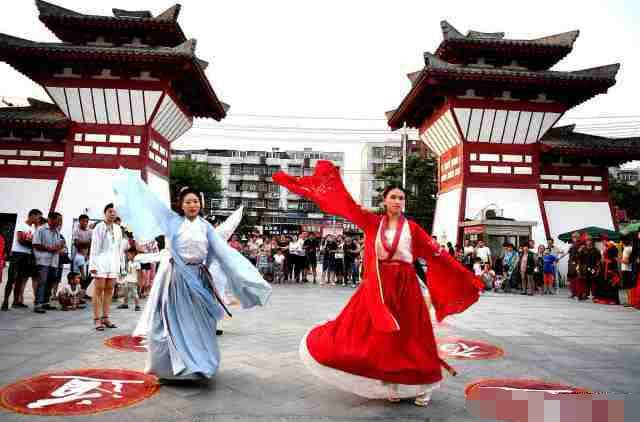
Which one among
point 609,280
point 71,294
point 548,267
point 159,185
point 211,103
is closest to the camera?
point 71,294

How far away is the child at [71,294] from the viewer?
8.07 m

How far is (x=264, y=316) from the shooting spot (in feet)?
26.5

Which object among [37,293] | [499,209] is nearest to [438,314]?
[37,293]

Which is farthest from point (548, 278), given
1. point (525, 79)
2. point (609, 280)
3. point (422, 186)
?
point (422, 186)

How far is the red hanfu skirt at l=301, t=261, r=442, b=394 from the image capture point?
348 centimetres

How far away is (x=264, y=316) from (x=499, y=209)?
45.4 ft

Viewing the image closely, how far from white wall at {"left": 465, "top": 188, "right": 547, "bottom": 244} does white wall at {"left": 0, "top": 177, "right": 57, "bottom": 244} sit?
53.4 ft

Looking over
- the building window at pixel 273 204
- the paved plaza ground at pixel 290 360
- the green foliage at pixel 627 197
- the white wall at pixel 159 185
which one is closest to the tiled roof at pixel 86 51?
the white wall at pixel 159 185

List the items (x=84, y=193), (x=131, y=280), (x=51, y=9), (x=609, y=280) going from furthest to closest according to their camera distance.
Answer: (x=51, y=9) → (x=84, y=193) → (x=609, y=280) → (x=131, y=280)

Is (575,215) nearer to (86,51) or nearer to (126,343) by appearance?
(126,343)

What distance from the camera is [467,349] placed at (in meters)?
5.70

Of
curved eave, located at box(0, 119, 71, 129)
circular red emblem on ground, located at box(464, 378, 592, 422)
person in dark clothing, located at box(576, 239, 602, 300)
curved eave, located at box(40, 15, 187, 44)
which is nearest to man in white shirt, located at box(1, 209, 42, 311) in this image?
circular red emblem on ground, located at box(464, 378, 592, 422)

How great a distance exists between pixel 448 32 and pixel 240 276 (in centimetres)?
1880

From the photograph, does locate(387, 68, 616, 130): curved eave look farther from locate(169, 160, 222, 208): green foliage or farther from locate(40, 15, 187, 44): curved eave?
locate(169, 160, 222, 208): green foliage
